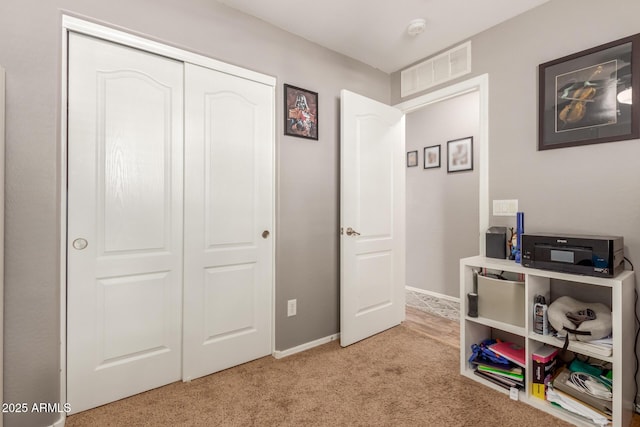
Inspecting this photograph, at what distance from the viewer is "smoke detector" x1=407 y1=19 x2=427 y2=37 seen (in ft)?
7.21

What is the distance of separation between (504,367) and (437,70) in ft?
7.50

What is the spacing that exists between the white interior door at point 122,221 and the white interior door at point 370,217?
1.21 meters

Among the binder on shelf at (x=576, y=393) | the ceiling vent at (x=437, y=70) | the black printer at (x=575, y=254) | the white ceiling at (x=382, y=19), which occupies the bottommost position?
the binder on shelf at (x=576, y=393)

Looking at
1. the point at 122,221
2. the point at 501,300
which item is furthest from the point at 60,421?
the point at 501,300

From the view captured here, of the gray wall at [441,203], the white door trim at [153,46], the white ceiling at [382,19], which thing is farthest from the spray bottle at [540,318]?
the white door trim at [153,46]

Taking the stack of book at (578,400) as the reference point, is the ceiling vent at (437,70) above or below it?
above

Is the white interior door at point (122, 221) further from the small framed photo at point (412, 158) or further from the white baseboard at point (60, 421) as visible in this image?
the small framed photo at point (412, 158)

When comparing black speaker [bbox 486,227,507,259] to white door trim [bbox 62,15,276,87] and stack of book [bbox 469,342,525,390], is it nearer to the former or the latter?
stack of book [bbox 469,342,525,390]

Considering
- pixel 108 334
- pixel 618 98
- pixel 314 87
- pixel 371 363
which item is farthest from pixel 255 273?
pixel 618 98

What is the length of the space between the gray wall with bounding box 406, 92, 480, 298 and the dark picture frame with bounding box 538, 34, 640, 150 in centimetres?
149

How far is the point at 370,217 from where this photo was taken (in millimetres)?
2637

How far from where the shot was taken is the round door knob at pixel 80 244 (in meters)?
1.62

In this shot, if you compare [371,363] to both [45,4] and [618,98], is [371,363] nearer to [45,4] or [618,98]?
[618,98]

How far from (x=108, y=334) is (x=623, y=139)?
9.96 feet
